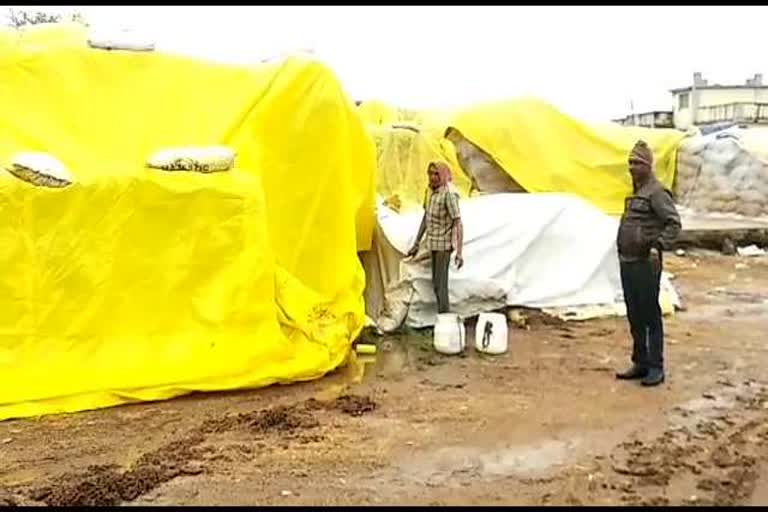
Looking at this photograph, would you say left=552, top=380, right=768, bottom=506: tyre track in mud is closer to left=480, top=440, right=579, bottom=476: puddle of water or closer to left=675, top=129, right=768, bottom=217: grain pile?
left=480, top=440, right=579, bottom=476: puddle of water

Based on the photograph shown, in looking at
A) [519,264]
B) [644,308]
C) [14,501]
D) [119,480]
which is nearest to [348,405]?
[119,480]

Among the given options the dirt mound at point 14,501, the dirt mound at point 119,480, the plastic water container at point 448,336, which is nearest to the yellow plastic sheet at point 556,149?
the plastic water container at point 448,336

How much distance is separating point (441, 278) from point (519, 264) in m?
1.24

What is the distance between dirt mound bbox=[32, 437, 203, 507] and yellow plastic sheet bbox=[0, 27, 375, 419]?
3.57ft

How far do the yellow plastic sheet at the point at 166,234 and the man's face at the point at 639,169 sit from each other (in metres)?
2.25

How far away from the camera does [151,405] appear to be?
5.54 meters

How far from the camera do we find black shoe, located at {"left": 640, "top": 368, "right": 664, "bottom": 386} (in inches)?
234

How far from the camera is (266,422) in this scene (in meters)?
5.19

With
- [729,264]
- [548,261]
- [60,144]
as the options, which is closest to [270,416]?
[60,144]

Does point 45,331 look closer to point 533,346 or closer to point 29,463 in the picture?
point 29,463

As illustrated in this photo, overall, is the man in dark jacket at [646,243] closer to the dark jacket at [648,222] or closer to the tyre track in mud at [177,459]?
the dark jacket at [648,222]

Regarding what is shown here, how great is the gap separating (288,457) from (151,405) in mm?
1318

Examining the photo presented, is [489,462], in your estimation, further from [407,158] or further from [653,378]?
[407,158]

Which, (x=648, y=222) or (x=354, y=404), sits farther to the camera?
(x=648, y=222)
